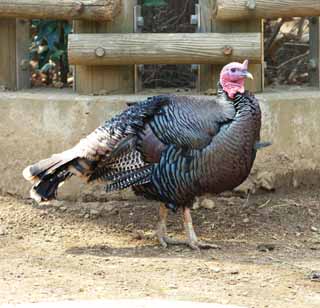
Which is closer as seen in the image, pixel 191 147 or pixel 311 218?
pixel 191 147

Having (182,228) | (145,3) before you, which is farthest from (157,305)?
(145,3)

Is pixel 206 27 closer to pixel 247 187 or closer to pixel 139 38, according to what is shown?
pixel 139 38

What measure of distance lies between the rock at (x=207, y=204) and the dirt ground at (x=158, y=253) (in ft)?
0.09

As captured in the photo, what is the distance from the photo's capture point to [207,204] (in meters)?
7.35

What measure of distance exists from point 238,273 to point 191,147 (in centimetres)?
96

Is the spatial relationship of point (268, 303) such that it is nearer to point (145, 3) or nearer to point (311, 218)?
point (311, 218)

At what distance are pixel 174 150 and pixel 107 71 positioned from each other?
1.37m

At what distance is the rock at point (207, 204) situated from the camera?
735 centimetres

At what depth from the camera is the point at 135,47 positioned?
7176 mm

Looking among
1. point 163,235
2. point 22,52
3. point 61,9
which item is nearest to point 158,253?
point 163,235

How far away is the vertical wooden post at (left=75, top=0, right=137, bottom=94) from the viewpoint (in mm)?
7430

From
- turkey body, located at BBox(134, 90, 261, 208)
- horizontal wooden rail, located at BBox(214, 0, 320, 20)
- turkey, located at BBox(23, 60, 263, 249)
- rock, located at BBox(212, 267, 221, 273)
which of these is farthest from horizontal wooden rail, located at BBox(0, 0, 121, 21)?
rock, located at BBox(212, 267, 221, 273)

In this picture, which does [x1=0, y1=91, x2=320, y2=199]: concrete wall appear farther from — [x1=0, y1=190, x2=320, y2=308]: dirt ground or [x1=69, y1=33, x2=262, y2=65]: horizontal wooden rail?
[x1=69, y1=33, x2=262, y2=65]: horizontal wooden rail

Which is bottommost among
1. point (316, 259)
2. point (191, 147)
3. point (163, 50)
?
point (316, 259)
